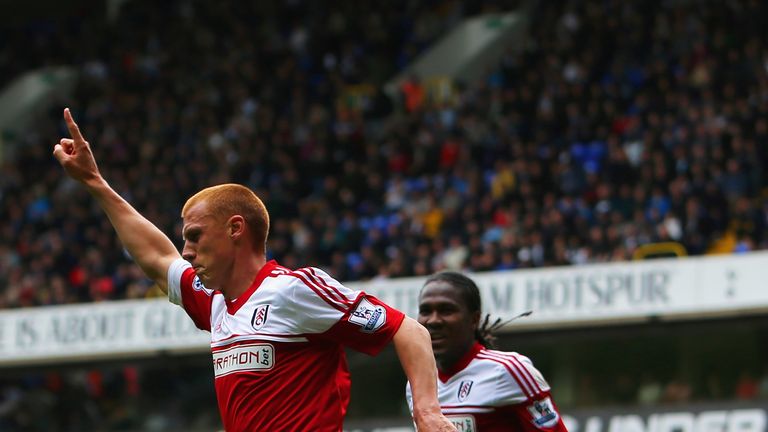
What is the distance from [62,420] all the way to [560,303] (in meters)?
7.08

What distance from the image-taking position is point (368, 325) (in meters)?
4.74

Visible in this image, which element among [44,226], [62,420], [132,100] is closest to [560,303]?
[62,420]

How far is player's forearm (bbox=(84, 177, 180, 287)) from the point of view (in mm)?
5496

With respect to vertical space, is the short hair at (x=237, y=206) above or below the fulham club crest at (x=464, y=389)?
above

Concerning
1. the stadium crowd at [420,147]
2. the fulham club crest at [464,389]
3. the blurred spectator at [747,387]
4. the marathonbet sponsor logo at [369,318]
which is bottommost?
the fulham club crest at [464,389]

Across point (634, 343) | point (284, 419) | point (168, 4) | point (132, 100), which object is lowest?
point (284, 419)

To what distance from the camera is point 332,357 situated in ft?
16.1

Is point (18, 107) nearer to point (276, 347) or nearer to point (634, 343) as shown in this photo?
point (634, 343)

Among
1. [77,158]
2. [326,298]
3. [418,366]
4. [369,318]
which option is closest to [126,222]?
[77,158]

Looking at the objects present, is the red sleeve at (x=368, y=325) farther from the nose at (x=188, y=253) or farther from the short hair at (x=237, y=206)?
the nose at (x=188, y=253)

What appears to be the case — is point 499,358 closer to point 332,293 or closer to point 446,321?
point 446,321

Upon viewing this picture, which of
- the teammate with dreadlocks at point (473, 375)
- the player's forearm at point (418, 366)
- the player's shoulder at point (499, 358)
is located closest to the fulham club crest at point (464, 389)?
the teammate with dreadlocks at point (473, 375)

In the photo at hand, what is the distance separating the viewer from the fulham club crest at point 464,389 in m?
5.98

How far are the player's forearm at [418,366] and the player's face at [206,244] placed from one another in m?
0.69
